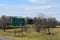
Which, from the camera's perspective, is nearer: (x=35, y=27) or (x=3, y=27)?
(x=35, y=27)

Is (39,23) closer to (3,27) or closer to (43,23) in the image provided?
(43,23)

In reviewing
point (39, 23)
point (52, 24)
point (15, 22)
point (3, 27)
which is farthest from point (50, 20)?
→ point (15, 22)

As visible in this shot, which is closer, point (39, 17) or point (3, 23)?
point (39, 17)

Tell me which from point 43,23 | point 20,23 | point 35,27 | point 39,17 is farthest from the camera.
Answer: point 39,17

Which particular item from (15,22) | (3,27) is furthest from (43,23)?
(15,22)

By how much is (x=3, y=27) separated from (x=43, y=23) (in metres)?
20.5

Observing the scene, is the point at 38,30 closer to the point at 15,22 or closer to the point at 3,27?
the point at 3,27

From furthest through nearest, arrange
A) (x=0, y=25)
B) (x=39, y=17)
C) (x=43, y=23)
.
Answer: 1. (x=0, y=25)
2. (x=39, y=17)
3. (x=43, y=23)

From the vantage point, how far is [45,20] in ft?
277

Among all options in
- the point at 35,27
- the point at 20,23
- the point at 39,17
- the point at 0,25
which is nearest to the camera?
the point at 20,23

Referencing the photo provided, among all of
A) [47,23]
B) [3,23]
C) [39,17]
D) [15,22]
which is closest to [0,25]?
[3,23]

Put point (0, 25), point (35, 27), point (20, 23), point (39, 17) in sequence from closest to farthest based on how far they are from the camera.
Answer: point (20, 23), point (35, 27), point (39, 17), point (0, 25)

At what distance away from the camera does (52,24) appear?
3246 inches

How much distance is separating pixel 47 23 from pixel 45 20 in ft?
9.81
